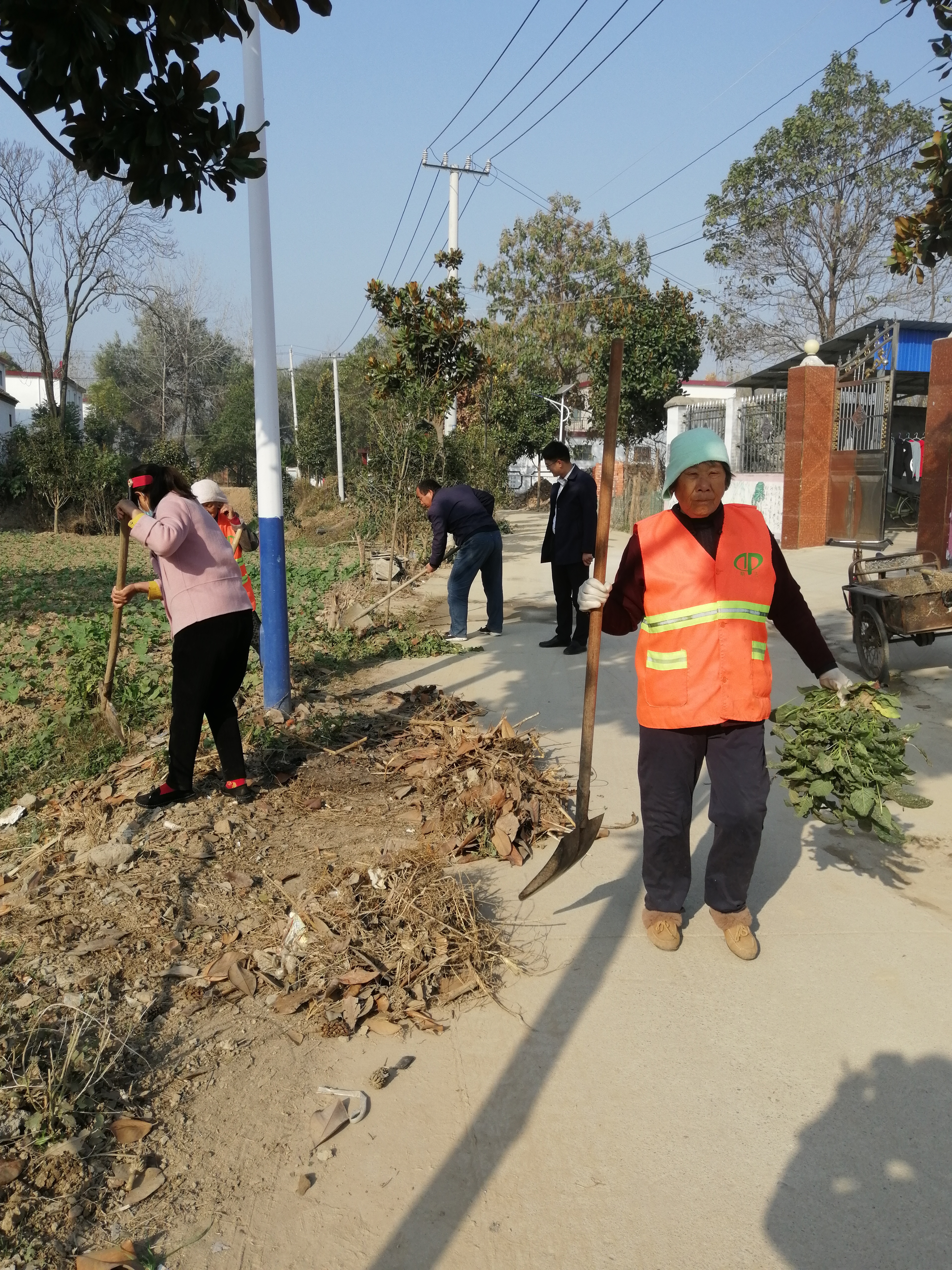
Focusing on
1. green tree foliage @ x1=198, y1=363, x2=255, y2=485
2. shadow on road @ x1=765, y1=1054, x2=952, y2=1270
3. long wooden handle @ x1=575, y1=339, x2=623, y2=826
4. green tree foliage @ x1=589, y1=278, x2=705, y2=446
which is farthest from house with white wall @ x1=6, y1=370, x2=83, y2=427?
shadow on road @ x1=765, y1=1054, x2=952, y2=1270

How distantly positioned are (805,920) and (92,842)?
3.16m

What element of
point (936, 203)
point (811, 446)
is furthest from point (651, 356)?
point (936, 203)

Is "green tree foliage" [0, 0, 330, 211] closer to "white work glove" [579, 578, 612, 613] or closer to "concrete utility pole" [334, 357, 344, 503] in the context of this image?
"white work glove" [579, 578, 612, 613]

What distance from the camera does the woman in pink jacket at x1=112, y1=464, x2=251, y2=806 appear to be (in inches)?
187

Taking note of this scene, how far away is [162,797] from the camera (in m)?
4.92

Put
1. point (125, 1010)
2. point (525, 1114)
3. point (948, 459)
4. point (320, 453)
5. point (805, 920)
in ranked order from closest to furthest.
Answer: point (525, 1114) < point (125, 1010) < point (805, 920) < point (948, 459) < point (320, 453)

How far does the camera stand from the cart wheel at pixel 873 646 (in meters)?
7.21

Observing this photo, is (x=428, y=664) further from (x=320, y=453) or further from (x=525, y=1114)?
(x=320, y=453)

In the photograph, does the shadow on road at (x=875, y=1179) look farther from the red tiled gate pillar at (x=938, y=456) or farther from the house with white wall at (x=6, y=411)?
the house with white wall at (x=6, y=411)

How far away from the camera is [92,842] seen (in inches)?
179

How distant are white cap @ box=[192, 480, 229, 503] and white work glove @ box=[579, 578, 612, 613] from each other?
3110 millimetres

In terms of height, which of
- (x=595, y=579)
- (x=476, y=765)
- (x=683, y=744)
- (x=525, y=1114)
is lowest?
(x=525, y=1114)

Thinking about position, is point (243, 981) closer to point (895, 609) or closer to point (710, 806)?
point (710, 806)

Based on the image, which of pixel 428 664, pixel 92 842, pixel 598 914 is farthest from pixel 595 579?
pixel 428 664
